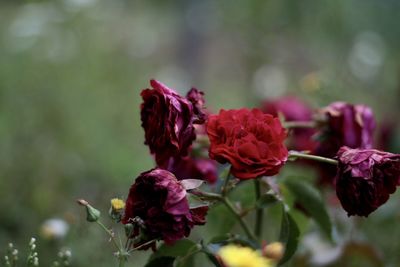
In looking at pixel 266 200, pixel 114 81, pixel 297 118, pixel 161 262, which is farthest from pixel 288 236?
pixel 114 81

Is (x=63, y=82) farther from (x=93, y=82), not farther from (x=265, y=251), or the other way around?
(x=265, y=251)

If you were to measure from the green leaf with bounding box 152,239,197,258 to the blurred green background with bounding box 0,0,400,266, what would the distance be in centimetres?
41

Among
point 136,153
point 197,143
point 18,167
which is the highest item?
point 197,143

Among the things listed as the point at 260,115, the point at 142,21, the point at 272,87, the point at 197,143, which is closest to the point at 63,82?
the point at 272,87

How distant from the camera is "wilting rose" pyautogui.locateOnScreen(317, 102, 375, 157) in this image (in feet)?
2.85

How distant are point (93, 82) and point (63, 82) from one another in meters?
0.18

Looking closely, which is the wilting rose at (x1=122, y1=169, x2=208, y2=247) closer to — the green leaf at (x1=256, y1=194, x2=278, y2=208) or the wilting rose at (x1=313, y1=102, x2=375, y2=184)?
the green leaf at (x1=256, y1=194, x2=278, y2=208)

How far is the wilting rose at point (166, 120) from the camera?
0.72 meters

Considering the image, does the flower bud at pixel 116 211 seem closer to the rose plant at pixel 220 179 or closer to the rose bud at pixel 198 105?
the rose plant at pixel 220 179

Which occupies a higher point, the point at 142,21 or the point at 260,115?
the point at 260,115

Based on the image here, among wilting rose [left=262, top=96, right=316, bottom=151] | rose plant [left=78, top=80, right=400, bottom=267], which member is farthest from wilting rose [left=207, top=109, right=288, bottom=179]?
wilting rose [left=262, top=96, right=316, bottom=151]

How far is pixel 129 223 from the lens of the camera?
0.68 metres

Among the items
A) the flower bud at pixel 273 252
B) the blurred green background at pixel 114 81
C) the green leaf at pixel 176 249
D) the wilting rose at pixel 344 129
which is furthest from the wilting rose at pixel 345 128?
the blurred green background at pixel 114 81

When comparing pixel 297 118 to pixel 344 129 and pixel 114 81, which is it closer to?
pixel 344 129
